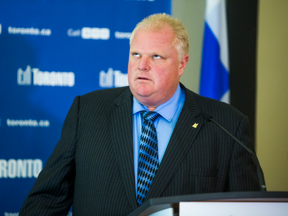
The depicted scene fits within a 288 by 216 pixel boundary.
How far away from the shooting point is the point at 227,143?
1817 mm

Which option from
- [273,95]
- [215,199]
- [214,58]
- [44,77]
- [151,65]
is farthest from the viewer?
[273,95]

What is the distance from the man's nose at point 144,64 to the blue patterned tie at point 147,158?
277mm

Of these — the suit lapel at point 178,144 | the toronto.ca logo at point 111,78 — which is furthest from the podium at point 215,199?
the toronto.ca logo at point 111,78

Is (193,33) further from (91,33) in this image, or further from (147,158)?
(147,158)

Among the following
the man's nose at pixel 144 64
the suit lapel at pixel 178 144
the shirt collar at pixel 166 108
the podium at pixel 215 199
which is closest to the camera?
the podium at pixel 215 199

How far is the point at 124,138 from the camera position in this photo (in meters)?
1.76

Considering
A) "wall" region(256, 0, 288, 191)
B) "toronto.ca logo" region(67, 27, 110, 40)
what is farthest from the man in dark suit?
"wall" region(256, 0, 288, 191)

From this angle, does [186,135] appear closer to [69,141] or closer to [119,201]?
[119,201]

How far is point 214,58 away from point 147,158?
204cm

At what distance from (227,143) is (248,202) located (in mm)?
829

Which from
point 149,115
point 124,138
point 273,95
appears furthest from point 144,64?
point 273,95

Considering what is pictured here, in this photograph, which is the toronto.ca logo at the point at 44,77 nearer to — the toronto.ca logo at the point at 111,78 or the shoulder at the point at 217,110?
the toronto.ca logo at the point at 111,78

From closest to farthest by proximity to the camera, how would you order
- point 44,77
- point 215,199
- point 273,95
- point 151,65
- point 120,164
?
point 215,199, point 120,164, point 151,65, point 44,77, point 273,95

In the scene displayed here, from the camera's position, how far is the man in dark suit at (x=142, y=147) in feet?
5.47
